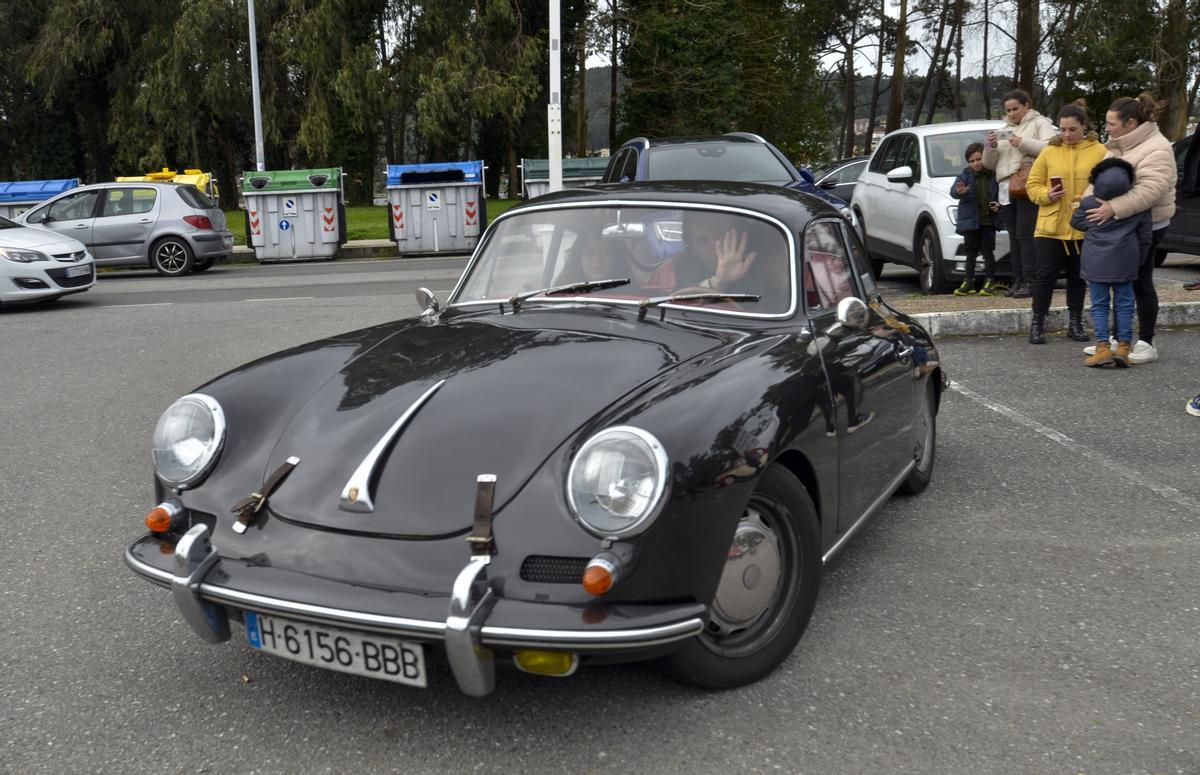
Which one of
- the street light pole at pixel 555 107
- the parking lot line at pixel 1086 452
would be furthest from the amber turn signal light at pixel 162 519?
the street light pole at pixel 555 107

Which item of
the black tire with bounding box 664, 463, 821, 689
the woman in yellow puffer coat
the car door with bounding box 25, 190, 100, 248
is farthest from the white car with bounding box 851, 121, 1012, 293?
the car door with bounding box 25, 190, 100, 248

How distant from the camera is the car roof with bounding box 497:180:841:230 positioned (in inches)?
171

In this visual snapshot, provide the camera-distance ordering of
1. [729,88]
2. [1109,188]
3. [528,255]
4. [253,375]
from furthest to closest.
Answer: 1. [729,88]
2. [1109,188]
3. [528,255]
4. [253,375]

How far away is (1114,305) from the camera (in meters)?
7.92

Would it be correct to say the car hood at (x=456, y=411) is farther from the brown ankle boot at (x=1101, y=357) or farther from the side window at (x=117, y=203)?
the side window at (x=117, y=203)

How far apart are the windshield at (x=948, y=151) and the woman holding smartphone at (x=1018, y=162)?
3.75 feet

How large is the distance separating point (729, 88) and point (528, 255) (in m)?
34.1

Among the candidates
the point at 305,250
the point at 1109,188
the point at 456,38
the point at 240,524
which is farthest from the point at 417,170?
the point at 240,524

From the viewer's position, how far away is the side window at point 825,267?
13.9 feet

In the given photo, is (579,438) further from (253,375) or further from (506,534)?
(253,375)

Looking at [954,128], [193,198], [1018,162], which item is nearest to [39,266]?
[193,198]

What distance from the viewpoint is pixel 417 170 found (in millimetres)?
20484

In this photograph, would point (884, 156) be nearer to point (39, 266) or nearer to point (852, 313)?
point (852, 313)

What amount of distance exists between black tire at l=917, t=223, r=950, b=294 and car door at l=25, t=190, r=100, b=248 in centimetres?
1284
